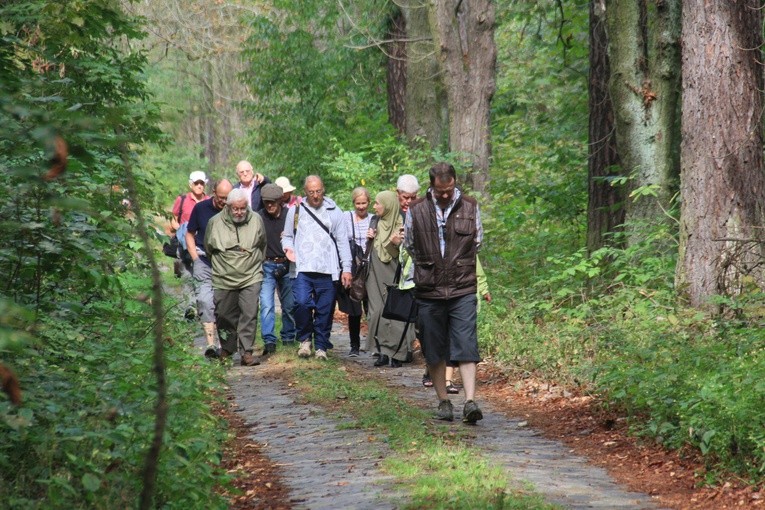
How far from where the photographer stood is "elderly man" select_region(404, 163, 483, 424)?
9156 millimetres

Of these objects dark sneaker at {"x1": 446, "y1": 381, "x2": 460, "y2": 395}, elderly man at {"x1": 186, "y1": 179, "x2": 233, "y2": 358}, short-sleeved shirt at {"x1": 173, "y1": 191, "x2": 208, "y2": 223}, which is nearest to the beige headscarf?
elderly man at {"x1": 186, "y1": 179, "x2": 233, "y2": 358}

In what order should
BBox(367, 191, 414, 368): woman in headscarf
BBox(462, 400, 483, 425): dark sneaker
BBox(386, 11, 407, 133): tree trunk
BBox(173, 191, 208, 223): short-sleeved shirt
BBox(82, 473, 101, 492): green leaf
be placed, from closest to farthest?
1. BBox(82, 473, 101, 492): green leaf
2. BBox(462, 400, 483, 425): dark sneaker
3. BBox(367, 191, 414, 368): woman in headscarf
4. BBox(173, 191, 208, 223): short-sleeved shirt
5. BBox(386, 11, 407, 133): tree trunk

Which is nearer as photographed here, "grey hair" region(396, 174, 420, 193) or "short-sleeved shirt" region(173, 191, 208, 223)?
"grey hair" region(396, 174, 420, 193)

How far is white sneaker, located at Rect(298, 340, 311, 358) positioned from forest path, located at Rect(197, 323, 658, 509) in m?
1.55

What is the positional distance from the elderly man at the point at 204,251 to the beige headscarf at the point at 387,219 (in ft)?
6.32

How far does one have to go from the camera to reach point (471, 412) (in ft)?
30.0

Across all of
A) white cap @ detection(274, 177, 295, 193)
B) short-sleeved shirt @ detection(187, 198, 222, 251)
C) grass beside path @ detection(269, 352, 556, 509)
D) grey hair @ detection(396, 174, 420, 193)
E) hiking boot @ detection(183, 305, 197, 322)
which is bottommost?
grass beside path @ detection(269, 352, 556, 509)

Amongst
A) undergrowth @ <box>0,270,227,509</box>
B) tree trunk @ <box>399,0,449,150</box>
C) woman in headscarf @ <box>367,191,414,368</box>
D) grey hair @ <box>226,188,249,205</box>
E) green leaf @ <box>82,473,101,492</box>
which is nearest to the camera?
green leaf @ <box>82,473,101,492</box>

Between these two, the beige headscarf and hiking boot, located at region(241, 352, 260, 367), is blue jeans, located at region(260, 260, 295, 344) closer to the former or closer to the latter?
hiking boot, located at region(241, 352, 260, 367)

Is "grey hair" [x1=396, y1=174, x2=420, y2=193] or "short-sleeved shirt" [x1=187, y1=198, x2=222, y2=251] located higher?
"grey hair" [x1=396, y1=174, x2=420, y2=193]

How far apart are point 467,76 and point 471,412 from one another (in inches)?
382

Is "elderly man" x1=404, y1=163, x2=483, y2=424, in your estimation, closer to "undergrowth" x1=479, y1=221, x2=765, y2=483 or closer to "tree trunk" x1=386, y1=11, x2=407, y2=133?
"undergrowth" x1=479, y1=221, x2=765, y2=483

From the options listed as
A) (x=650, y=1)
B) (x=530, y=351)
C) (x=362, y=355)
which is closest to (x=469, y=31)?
(x=650, y=1)

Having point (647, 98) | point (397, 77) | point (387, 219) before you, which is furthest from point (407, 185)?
point (397, 77)
